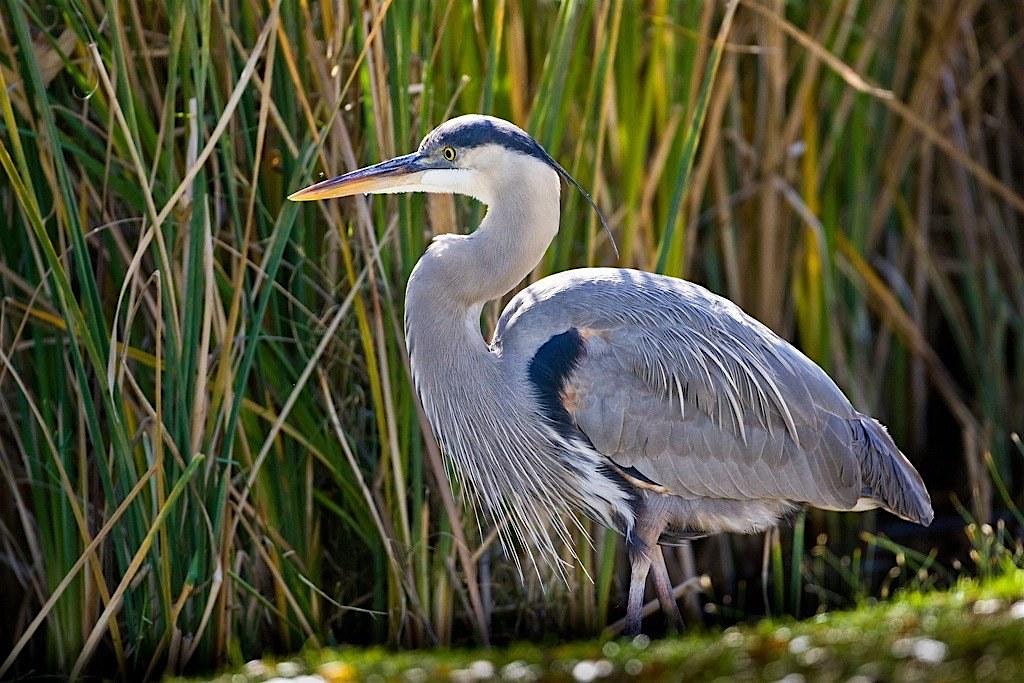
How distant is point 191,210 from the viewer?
3418mm

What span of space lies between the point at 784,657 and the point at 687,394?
3.88ft

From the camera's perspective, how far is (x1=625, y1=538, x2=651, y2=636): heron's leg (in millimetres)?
3590

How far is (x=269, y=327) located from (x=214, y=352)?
0.23m

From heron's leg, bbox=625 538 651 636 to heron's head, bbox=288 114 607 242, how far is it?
97 cm

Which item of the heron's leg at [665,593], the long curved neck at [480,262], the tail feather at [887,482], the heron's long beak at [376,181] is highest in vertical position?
the heron's long beak at [376,181]

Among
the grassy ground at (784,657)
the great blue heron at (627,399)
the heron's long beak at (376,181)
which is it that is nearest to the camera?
the grassy ground at (784,657)

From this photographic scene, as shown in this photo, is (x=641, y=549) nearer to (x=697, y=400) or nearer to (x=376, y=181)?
(x=697, y=400)

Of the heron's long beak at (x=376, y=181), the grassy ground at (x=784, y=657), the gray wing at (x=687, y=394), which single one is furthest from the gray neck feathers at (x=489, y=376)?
the grassy ground at (x=784, y=657)

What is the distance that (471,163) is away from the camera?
132 inches

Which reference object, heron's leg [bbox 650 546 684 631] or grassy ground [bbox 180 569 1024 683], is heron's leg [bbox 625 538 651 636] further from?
grassy ground [bbox 180 569 1024 683]

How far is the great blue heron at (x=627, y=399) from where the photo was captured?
11.4 feet

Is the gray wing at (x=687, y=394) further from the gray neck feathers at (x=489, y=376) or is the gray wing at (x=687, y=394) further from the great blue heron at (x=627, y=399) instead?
the gray neck feathers at (x=489, y=376)

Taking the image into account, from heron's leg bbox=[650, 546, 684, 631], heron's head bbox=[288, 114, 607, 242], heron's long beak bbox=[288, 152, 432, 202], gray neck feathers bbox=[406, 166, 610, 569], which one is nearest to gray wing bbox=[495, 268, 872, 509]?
gray neck feathers bbox=[406, 166, 610, 569]

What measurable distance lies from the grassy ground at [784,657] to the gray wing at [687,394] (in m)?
0.57
